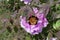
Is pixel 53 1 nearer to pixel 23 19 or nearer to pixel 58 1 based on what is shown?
pixel 58 1

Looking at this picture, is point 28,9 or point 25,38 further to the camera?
point 25,38

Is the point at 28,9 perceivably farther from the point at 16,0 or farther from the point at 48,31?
the point at 16,0

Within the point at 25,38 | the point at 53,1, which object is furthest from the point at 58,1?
the point at 25,38

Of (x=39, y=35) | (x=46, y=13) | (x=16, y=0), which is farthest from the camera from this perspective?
(x=16, y=0)

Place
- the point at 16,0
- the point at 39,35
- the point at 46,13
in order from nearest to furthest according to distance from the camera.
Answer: the point at 46,13 < the point at 39,35 < the point at 16,0

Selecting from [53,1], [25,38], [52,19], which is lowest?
[25,38]

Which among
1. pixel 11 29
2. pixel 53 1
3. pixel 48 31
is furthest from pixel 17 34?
pixel 53 1

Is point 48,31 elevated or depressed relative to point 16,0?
depressed
